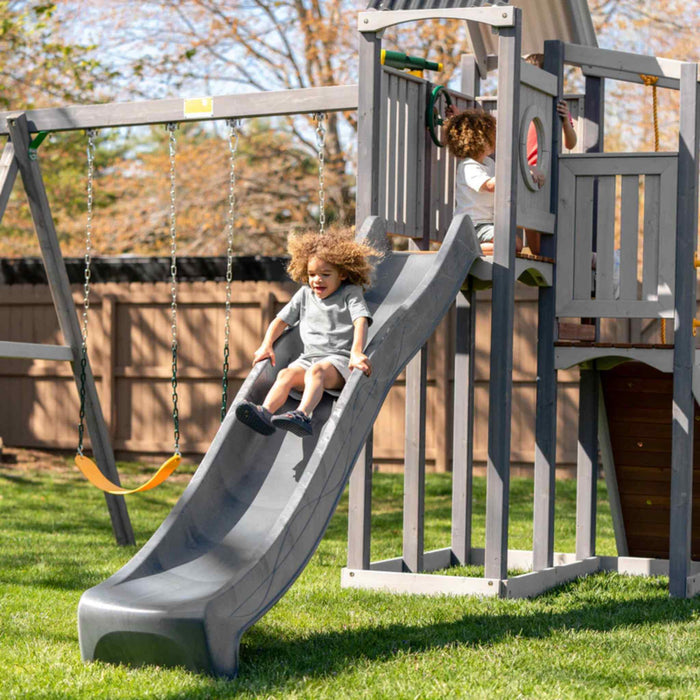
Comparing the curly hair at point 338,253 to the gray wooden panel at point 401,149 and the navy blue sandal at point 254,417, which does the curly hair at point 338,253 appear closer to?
the gray wooden panel at point 401,149

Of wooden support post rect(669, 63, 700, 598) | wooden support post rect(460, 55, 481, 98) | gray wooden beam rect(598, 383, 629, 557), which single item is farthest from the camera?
wooden support post rect(460, 55, 481, 98)

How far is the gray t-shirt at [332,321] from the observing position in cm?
589

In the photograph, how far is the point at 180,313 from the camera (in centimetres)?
1302

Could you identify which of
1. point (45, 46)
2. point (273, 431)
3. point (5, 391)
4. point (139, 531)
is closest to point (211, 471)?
point (273, 431)

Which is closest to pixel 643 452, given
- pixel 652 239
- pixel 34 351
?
pixel 652 239

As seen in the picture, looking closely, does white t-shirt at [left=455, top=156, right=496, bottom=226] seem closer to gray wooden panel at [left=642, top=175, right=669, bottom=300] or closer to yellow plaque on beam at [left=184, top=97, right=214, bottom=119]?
gray wooden panel at [left=642, top=175, right=669, bottom=300]

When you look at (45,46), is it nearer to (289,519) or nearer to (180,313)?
(180,313)

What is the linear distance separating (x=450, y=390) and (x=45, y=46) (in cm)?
696

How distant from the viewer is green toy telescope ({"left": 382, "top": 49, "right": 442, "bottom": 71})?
6898 mm

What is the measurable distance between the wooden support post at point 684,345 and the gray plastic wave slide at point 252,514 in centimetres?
121

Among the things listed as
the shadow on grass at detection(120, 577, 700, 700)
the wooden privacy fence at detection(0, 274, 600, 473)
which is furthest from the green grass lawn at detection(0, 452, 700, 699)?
the wooden privacy fence at detection(0, 274, 600, 473)

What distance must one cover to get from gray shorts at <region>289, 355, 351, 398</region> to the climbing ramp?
2.37 m

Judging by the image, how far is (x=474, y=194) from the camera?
675 centimetres

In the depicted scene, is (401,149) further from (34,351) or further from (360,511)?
(34,351)
